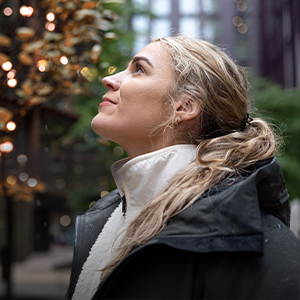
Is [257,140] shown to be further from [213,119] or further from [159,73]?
[159,73]

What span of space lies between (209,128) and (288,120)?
402 inches

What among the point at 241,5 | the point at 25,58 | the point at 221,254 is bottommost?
the point at 221,254

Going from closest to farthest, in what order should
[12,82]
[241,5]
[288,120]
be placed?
[12,82] → [288,120] → [241,5]

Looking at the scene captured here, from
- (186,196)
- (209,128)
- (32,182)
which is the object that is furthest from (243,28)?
(186,196)

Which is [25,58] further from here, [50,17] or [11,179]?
[11,179]

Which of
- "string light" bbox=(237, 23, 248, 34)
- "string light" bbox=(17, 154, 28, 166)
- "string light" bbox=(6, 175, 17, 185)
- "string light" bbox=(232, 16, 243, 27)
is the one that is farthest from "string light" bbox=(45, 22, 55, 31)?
"string light" bbox=(232, 16, 243, 27)

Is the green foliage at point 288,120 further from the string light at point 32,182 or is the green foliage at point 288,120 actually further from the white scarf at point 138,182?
the white scarf at point 138,182

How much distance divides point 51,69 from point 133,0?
9.72 meters

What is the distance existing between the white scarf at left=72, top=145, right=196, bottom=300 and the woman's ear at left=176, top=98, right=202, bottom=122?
0.17 meters

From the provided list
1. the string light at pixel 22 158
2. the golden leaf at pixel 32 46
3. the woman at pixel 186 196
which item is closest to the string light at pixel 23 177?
the string light at pixel 22 158

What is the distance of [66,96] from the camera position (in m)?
5.27

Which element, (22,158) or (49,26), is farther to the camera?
(22,158)

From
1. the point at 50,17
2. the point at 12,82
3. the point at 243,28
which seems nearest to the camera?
the point at 12,82

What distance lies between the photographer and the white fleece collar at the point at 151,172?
1.76 m
